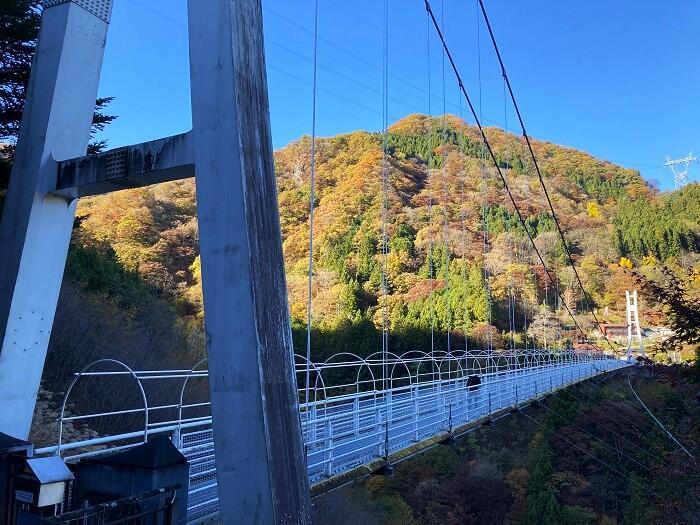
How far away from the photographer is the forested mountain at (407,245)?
22.1 metres

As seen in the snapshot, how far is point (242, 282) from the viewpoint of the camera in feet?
6.50

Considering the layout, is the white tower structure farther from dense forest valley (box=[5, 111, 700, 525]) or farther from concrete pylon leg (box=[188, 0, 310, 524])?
concrete pylon leg (box=[188, 0, 310, 524])

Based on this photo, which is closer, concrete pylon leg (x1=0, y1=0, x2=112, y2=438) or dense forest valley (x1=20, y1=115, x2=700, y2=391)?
concrete pylon leg (x1=0, y1=0, x2=112, y2=438)

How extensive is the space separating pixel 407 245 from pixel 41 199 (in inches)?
1023

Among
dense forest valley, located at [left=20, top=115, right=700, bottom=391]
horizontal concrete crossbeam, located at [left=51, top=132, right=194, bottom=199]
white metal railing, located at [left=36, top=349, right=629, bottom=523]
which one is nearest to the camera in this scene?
horizontal concrete crossbeam, located at [left=51, top=132, right=194, bottom=199]

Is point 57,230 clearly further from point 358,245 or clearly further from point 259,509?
point 358,245

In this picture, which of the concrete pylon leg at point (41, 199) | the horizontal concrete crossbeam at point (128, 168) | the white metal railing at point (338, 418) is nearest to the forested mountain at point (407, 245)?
the white metal railing at point (338, 418)

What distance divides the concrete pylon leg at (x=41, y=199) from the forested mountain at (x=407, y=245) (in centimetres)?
1134

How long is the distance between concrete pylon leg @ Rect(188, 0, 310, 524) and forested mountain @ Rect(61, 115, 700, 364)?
40.3 ft

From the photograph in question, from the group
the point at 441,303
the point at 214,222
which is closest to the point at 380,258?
the point at 441,303

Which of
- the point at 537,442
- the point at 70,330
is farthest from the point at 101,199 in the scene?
the point at 537,442

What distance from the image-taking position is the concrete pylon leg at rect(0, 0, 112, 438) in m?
2.49

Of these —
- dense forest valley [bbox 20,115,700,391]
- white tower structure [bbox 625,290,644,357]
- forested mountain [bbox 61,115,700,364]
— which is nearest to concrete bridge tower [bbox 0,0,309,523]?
dense forest valley [bbox 20,115,700,391]

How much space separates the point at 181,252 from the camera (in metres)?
23.3
